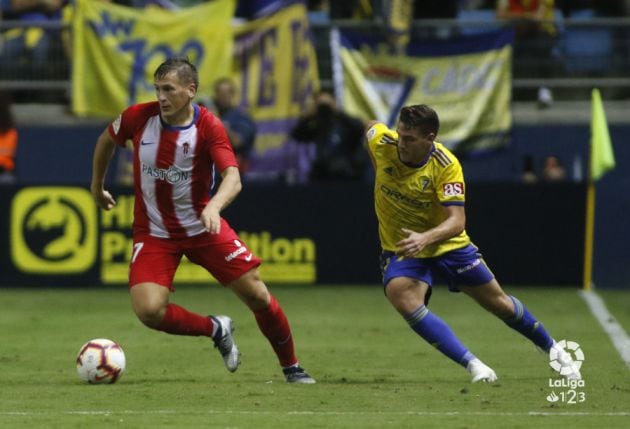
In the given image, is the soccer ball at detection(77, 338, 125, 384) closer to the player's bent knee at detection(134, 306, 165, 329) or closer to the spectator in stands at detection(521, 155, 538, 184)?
the player's bent knee at detection(134, 306, 165, 329)

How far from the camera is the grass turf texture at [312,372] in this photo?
314 inches

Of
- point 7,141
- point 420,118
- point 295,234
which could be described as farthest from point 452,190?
point 7,141

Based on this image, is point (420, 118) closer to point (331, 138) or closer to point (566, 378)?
Answer: point (566, 378)

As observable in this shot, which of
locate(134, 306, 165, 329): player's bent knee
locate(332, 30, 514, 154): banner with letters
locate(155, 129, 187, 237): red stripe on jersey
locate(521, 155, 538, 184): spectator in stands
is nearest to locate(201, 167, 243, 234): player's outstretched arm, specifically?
locate(155, 129, 187, 237): red stripe on jersey

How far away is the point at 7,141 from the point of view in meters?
17.0

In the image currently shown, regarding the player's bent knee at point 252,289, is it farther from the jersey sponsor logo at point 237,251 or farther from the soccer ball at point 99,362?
the soccer ball at point 99,362

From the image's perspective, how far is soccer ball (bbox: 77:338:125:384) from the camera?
927cm

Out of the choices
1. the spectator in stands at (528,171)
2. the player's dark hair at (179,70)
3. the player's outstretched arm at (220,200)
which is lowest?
the spectator in stands at (528,171)

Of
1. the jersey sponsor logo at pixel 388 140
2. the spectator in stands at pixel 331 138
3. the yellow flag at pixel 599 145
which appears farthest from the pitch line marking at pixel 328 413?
the spectator in stands at pixel 331 138

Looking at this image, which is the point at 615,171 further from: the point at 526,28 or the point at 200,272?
the point at 200,272

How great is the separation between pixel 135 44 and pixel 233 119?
5.93 ft

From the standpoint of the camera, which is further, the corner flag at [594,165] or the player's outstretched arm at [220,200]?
the corner flag at [594,165]

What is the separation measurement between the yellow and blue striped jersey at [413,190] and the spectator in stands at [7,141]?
326 inches

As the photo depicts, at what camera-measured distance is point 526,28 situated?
1797 centimetres
